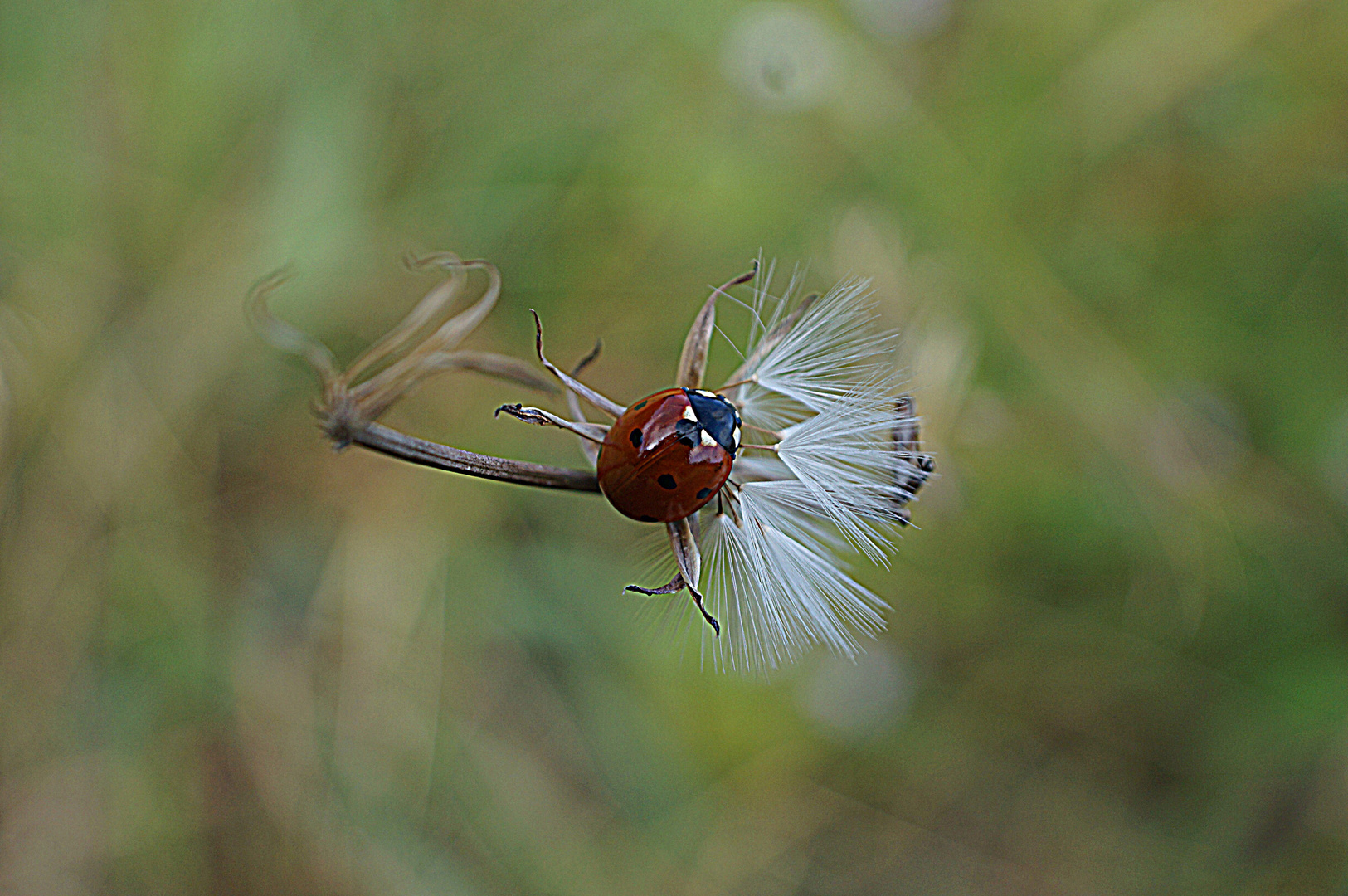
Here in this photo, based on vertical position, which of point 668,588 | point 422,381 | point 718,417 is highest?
point 718,417

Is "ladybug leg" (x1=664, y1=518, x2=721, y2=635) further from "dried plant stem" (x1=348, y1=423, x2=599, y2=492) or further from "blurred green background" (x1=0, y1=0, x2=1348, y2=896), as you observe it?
"blurred green background" (x1=0, y1=0, x2=1348, y2=896)

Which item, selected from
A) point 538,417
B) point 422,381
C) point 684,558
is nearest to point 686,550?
point 684,558

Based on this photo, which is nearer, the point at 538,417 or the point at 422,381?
the point at 538,417

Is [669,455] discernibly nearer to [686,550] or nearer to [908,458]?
[686,550]

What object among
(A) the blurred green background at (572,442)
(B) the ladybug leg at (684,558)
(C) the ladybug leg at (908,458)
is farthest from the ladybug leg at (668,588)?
(A) the blurred green background at (572,442)

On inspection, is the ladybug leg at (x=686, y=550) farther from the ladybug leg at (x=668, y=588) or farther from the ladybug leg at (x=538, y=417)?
the ladybug leg at (x=538, y=417)

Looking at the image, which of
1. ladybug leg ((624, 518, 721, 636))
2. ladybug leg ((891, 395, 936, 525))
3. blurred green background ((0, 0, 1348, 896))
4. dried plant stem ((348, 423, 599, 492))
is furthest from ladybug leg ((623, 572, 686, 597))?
blurred green background ((0, 0, 1348, 896))

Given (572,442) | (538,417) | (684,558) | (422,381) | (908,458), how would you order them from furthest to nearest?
(572,442) → (422,381) → (908,458) → (684,558) → (538,417)
